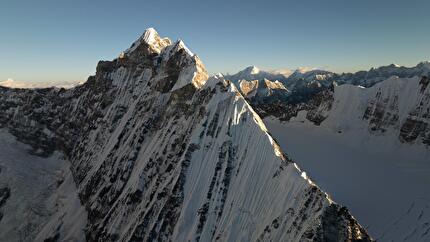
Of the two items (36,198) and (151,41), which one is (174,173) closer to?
(151,41)

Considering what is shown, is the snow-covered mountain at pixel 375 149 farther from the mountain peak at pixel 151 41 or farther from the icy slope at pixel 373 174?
the mountain peak at pixel 151 41

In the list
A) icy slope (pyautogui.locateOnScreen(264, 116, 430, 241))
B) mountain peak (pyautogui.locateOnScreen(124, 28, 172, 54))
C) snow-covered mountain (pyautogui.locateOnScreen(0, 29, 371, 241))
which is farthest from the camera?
mountain peak (pyautogui.locateOnScreen(124, 28, 172, 54))

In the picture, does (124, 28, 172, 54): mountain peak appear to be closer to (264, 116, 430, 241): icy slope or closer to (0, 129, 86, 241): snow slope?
(264, 116, 430, 241): icy slope

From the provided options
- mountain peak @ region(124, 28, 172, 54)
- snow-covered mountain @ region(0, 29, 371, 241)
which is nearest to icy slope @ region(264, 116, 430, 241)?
snow-covered mountain @ region(0, 29, 371, 241)

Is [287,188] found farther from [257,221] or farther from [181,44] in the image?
[181,44]

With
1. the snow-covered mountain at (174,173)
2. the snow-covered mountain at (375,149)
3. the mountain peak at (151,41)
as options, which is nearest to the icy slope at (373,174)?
the snow-covered mountain at (375,149)

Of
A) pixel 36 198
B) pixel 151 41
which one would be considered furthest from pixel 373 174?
pixel 36 198
